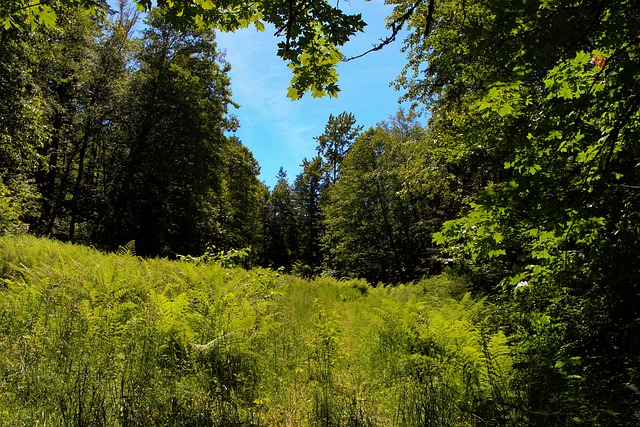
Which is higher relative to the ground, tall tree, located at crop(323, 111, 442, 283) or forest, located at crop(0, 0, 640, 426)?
tall tree, located at crop(323, 111, 442, 283)

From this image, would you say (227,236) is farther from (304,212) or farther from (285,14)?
(285,14)

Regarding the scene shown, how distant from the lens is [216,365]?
383 centimetres

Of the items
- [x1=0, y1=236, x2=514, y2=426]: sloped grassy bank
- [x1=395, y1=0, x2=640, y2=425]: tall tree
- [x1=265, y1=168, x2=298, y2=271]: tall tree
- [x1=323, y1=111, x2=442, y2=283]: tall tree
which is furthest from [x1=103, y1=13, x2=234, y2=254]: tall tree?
[x1=265, y1=168, x2=298, y2=271]: tall tree

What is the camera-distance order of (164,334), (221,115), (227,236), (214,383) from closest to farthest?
(214,383)
(164,334)
(221,115)
(227,236)

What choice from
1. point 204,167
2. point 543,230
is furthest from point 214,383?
point 204,167

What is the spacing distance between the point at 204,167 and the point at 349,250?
506 inches

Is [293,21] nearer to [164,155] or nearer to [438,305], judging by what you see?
[438,305]

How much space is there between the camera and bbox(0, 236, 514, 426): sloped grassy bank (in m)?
2.87

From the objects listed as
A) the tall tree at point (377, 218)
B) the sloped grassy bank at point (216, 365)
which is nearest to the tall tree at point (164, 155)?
the tall tree at point (377, 218)

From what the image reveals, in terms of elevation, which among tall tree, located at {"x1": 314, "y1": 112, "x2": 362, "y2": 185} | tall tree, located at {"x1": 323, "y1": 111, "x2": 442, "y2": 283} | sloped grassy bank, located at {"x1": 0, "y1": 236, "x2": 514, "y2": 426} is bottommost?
sloped grassy bank, located at {"x1": 0, "y1": 236, "x2": 514, "y2": 426}

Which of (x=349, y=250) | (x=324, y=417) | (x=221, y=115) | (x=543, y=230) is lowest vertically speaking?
(x=324, y=417)

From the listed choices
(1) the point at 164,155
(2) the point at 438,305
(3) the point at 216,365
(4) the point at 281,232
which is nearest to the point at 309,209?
(4) the point at 281,232

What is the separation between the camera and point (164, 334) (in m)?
4.08

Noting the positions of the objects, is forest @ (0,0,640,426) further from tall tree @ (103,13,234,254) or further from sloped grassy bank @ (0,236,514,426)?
tall tree @ (103,13,234,254)
